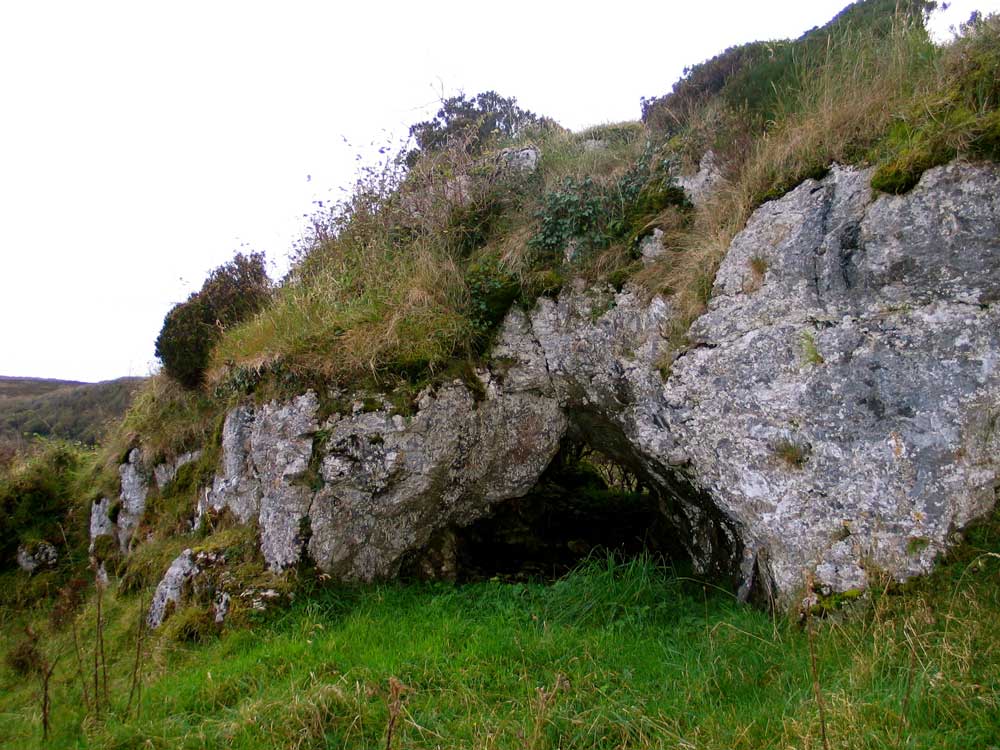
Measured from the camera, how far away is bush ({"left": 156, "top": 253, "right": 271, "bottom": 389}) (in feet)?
29.0

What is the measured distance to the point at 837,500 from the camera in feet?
15.4

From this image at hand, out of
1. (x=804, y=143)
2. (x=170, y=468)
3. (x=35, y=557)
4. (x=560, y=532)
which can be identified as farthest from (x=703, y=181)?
(x=35, y=557)

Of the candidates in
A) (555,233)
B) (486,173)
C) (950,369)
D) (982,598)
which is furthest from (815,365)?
(486,173)

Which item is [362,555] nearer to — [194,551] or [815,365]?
[194,551]

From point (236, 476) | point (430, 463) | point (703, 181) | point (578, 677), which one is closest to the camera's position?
point (578, 677)

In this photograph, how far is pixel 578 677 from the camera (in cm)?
435

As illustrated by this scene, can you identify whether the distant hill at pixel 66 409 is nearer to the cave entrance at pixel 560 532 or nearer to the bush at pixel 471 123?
the bush at pixel 471 123

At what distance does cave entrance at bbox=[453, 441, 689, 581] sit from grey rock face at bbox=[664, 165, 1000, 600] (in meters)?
1.87

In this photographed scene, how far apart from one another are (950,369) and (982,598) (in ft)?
4.90

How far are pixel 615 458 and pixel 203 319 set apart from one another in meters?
5.73

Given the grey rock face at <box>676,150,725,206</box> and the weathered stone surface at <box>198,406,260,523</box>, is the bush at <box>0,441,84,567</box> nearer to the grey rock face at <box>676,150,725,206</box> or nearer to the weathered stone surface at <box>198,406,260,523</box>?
the weathered stone surface at <box>198,406,260,523</box>

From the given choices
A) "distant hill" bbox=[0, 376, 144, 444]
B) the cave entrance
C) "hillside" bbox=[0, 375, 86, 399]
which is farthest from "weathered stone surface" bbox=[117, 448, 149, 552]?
"hillside" bbox=[0, 375, 86, 399]

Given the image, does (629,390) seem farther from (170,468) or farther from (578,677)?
(170,468)

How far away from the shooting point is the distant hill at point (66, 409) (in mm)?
21875
